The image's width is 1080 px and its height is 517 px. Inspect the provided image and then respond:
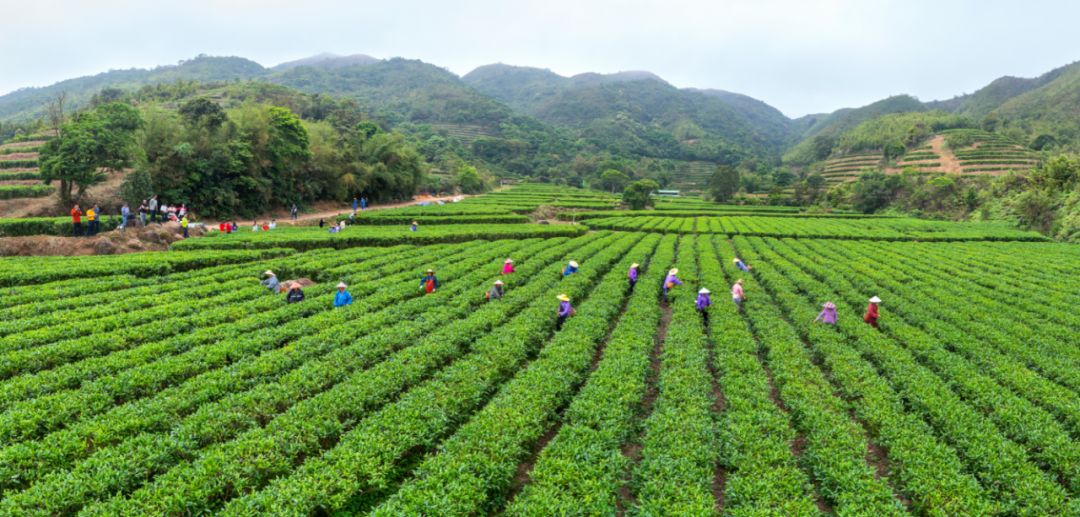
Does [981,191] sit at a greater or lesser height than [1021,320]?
greater

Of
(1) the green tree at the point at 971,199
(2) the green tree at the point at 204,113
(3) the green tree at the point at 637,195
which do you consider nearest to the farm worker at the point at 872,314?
(2) the green tree at the point at 204,113

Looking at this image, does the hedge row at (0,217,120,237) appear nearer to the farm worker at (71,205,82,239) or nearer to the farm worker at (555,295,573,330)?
the farm worker at (71,205,82,239)

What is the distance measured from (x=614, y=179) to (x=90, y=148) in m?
105

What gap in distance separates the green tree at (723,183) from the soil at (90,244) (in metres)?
89.9

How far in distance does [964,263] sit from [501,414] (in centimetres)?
3438

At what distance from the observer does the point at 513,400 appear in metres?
8.73

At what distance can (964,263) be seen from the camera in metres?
26.4

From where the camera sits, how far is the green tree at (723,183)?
89250 millimetres

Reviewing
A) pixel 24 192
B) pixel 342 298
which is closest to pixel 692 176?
pixel 342 298

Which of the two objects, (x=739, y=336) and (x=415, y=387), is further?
(x=739, y=336)

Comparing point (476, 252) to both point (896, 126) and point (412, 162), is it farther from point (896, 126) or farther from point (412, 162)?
point (896, 126)

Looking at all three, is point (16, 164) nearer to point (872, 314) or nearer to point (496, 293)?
point (496, 293)

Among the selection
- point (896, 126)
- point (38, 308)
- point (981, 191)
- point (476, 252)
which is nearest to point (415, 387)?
point (38, 308)

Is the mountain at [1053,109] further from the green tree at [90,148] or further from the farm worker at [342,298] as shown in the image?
the green tree at [90,148]
